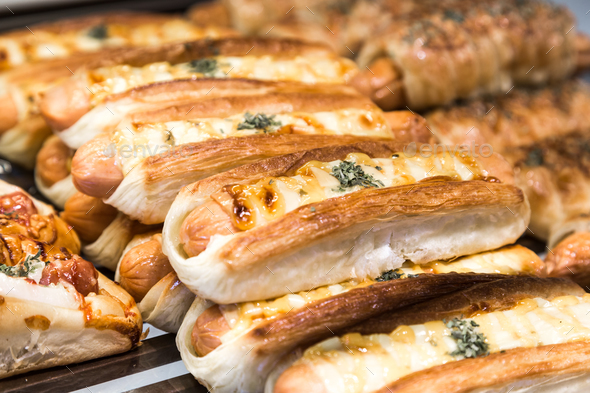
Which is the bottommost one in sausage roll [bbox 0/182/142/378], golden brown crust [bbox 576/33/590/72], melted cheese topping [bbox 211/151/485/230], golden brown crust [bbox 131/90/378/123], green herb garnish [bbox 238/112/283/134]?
sausage roll [bbox 0/182/142/378]

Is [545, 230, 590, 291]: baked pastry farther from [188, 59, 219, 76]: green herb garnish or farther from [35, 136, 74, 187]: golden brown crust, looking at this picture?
[35, 136, 74, 187]: golden brown crust

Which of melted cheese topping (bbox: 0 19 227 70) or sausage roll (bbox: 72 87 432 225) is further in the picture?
melted cheese topping (bbox: 0 19 227 70)

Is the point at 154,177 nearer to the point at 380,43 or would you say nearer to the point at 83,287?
Answer: the point at 83,287

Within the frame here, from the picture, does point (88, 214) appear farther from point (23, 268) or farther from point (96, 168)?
point (23, 268)

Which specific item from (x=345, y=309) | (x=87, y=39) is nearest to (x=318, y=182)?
(x=345, y=309)

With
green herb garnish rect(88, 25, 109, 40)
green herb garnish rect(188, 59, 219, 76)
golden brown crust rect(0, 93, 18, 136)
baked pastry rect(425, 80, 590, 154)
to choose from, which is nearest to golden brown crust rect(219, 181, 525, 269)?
baked pastry rect(425, 80, 590, 154)

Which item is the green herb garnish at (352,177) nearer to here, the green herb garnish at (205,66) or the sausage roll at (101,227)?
the sausage roll at (101,227)

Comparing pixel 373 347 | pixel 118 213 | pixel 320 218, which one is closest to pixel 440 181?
pixel 320 218
